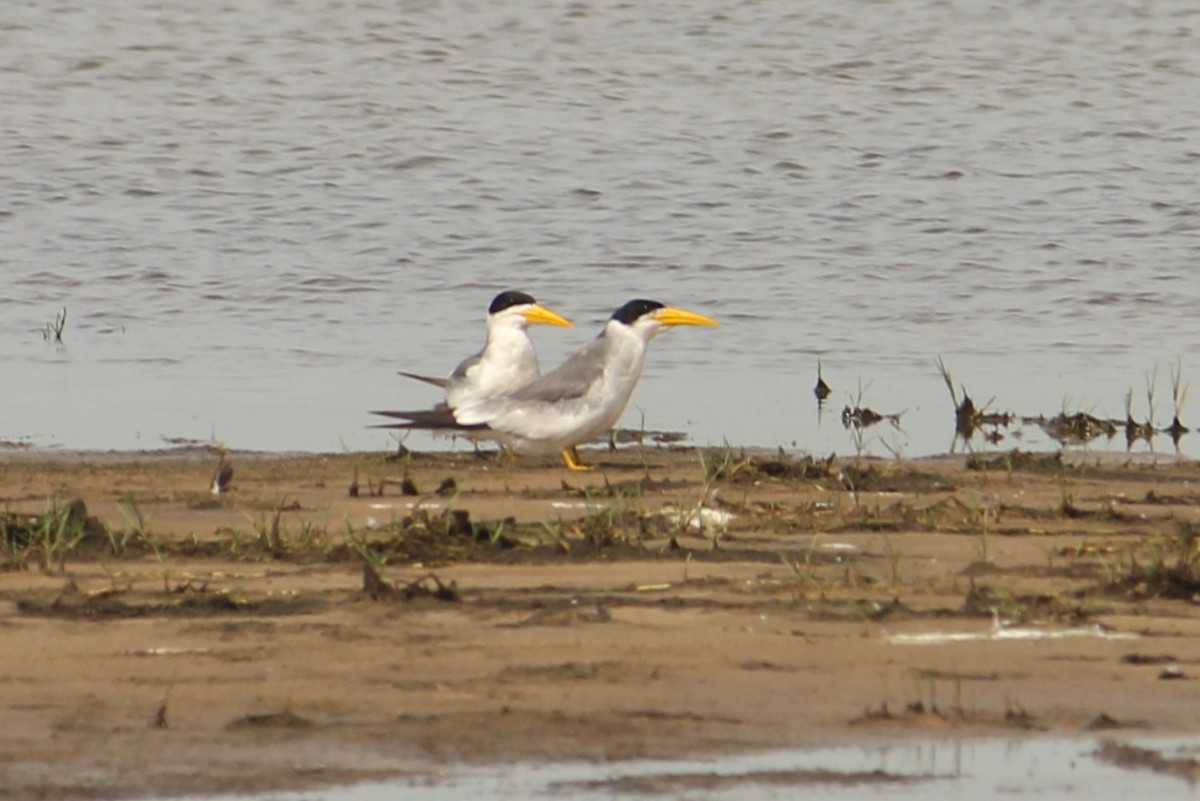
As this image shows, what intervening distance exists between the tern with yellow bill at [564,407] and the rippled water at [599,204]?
2.08ft

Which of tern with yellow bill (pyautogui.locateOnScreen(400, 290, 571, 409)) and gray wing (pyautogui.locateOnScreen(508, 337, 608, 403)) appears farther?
tern with yellow bill (pyautogui.locateOnScreen(400, 290, 571, 409))

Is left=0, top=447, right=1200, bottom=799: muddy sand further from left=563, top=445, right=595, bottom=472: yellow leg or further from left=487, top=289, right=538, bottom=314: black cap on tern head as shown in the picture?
left=487, top=289, right=538, bottom=314: black cap on tern head

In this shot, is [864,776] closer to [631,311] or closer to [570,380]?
[570,380]

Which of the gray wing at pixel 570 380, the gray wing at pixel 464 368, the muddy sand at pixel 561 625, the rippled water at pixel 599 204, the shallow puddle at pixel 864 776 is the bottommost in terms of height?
the rippled water at pixel 599 204

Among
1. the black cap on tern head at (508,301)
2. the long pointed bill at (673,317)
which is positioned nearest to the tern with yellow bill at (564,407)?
the long pointed bill at (673,317)

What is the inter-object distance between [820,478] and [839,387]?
2.76m

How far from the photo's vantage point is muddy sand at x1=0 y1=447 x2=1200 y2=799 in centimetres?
491

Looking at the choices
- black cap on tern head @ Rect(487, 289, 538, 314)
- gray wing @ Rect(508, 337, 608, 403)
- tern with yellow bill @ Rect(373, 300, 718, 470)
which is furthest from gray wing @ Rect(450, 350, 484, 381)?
gray wing @ Rect(508, 337, 608, 403)

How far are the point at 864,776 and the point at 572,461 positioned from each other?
4.12 meters

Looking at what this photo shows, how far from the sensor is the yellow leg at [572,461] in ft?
28.4

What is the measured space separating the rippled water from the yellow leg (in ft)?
2.77

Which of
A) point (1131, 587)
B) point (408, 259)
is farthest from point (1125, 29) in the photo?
point (1131, 587)

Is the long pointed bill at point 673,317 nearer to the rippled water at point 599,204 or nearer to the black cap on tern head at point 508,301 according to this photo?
the rippled water at point 599,204

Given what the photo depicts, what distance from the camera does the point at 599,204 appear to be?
590 inches
